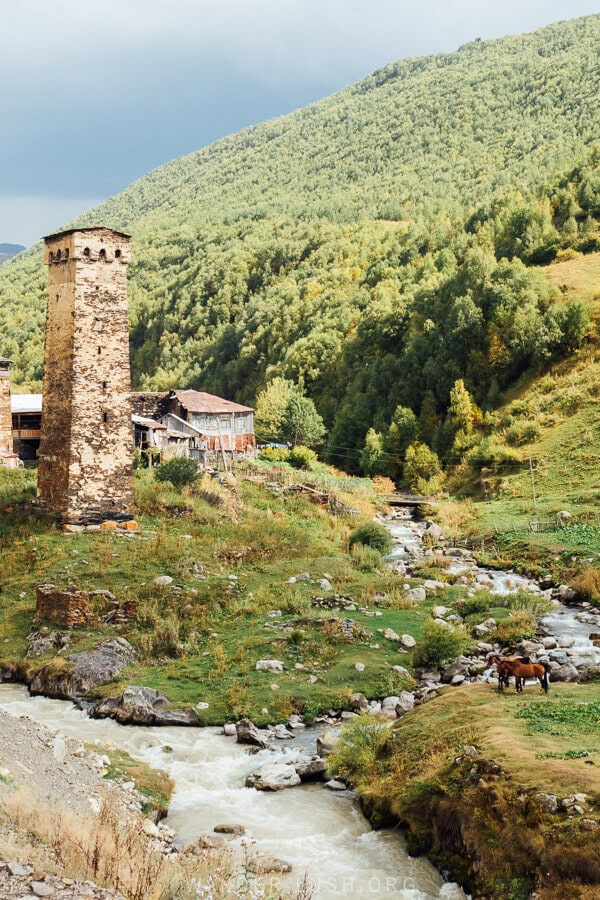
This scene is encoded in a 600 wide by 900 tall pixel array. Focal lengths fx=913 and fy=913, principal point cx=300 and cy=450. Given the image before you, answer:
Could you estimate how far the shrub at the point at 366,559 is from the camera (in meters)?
32.6

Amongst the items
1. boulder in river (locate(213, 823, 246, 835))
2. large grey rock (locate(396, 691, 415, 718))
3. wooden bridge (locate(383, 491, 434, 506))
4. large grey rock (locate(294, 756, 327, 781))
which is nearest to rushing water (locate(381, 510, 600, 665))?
wooden bridge (locate(383, 491, 434, 506))

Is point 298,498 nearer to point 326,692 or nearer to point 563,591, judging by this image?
point 563,591

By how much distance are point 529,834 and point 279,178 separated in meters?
196

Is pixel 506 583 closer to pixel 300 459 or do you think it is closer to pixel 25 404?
pixel 300 459

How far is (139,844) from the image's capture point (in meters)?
11.8

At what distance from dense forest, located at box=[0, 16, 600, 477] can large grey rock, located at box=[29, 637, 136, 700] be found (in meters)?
36.6

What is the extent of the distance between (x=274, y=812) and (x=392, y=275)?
85.0 metres

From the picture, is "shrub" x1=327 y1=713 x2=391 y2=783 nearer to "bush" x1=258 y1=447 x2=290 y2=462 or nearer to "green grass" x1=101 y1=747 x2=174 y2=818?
"green grass" x1=101 y1=747 x2=174 y2=818

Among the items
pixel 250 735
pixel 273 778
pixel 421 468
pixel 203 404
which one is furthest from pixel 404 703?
pixel 203 404

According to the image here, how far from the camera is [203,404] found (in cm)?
6278

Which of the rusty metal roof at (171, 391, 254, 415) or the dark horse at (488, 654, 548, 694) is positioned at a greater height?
the rusty metal roof at (171, 391, 254, 415)

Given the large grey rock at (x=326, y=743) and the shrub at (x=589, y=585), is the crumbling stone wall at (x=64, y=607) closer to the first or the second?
the large grey rock at (x=326, y=743)

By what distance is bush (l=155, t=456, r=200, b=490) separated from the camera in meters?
36.4

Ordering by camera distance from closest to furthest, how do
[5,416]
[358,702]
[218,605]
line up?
[358,702]
[218,605]
[5,416]
